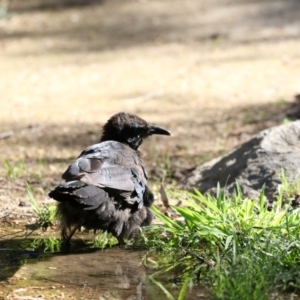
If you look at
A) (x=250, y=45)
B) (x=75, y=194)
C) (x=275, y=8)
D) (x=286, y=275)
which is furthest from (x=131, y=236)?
(x=275, y=8)

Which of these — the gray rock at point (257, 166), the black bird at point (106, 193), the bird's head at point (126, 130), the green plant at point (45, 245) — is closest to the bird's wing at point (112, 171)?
the black bird at point (106, 193)

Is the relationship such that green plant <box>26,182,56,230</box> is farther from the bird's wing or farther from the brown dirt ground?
the bird's wing

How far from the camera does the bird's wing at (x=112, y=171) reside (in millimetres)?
6062

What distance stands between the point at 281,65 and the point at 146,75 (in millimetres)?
2257

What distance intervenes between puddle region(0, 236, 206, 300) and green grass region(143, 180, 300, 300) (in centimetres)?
A: 21

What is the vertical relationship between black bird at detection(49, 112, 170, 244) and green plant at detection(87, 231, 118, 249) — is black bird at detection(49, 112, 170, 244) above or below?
above

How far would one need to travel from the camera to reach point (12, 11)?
17.7 m

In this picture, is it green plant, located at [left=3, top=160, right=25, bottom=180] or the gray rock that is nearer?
the gray rock

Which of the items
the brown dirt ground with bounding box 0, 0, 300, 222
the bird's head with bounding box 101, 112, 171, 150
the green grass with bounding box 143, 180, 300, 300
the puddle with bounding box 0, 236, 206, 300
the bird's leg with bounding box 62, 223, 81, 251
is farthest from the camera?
the brown dirt ground with bounding box 0, 0, 300, 222

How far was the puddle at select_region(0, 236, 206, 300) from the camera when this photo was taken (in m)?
5.12

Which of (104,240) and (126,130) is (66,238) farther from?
(126,130)

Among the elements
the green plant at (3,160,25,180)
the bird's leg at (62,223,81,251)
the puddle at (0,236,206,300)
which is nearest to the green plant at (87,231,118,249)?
the puddle at (0,236,206,300)

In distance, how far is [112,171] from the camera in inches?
249

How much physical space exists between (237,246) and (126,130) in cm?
216
